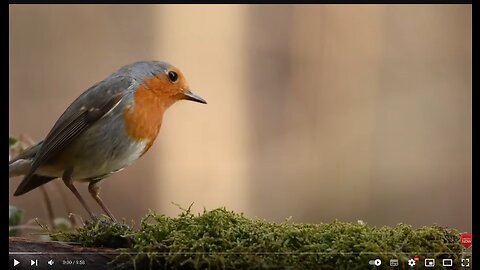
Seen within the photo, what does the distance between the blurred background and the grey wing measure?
123 centimetres

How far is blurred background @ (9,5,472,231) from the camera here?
326 centimetres

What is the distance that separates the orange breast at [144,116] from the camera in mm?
1850

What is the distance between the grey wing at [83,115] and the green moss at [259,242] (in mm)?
372

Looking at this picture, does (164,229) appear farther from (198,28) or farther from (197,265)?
(198,28)

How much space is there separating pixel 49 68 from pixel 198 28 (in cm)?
66

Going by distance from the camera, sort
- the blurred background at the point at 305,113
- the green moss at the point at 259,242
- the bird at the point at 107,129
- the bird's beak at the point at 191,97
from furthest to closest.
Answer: the blurred background at the point at 305,113 < the bird's beak at the point at 191,97 < the bird at the point at 107,129 < the green moss at the point at 259,242

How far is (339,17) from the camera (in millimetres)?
3807

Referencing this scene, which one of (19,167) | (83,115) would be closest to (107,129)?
(83,115)

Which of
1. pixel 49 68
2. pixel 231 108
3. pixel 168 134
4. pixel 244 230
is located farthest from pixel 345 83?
pixel 244 230
